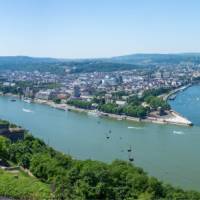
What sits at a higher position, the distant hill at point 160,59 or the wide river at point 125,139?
the wide river at point 125,139

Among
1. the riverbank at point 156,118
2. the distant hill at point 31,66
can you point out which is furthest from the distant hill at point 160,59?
the riverbank at point 156,118

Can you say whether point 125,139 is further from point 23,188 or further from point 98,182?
point 23,188

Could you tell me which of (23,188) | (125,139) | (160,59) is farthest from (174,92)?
(160,59)

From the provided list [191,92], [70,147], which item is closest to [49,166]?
[70,147]

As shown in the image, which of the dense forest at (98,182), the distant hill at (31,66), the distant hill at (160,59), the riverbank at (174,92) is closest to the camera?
the dense forest at (98,182)

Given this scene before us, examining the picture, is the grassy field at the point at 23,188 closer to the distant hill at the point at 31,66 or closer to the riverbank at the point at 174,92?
the riverbank at the point at 174,92

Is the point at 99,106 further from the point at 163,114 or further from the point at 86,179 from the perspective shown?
the point at 86,179
